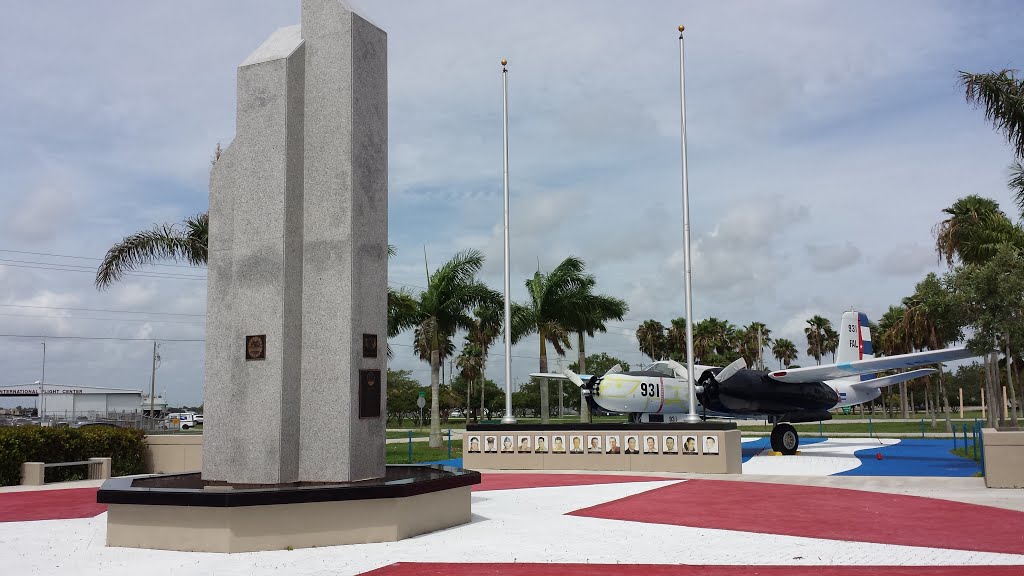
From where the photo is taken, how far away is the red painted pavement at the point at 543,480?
59.5ft

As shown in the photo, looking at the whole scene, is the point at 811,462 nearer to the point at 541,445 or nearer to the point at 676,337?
the point at 541,445

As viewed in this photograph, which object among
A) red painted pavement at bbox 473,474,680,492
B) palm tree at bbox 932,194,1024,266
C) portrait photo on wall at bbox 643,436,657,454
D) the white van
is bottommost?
the white van

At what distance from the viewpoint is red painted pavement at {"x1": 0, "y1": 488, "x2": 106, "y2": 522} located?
543 inches

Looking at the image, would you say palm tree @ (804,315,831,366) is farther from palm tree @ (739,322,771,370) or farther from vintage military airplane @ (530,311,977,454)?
vintage military airplane @ (530,311,977,454)

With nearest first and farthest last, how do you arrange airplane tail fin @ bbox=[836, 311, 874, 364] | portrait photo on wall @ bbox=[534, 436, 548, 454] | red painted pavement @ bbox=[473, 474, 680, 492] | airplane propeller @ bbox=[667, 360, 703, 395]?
1. red painted pavement @ bbox=[473, 474, 680, 492]
2. portrait photo on wall @ bbox=[534, 436, 548, 454]
3. airplane propeller @ bbox=[667, 360, 703, 395]
4. airplane tail fin @ bbox=[836, 311, 874, 364]

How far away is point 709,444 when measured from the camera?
20.9 m

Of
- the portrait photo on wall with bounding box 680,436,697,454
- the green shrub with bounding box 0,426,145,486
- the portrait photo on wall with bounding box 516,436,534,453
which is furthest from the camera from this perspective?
the portrait photo on wall with bounding box 516,436,534,453

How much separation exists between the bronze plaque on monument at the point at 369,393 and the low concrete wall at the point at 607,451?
39.4ft

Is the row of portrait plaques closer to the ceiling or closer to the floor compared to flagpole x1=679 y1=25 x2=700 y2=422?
closer to the floor

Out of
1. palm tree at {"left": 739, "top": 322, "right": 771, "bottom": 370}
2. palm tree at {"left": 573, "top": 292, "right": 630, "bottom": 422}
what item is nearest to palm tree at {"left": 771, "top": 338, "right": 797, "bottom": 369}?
palm tree at {"left": 739, "top": 322, "right": 771, "bottom": 370}

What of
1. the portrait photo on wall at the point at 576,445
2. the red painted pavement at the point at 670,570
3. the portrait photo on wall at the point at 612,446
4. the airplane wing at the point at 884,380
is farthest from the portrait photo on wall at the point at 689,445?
the airplane wing at the point at 884,380

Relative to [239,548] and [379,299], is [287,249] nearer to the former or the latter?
[379,299]

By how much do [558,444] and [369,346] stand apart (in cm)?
1260

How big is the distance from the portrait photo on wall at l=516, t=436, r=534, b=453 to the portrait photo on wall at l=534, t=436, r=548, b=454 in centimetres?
16
